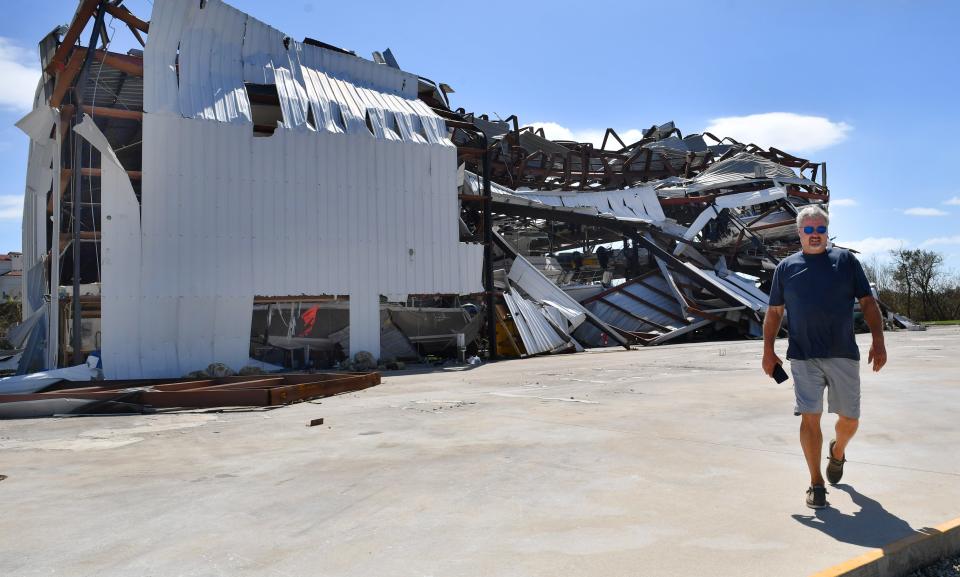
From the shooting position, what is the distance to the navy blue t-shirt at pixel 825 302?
13.5ft

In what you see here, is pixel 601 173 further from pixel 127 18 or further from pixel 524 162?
pixel 127 18

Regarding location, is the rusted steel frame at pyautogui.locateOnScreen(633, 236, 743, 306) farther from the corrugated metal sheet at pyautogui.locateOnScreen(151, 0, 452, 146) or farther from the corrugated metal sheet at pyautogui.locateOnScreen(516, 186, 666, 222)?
the corrugated metal sheet at pyautogui.locateOnScreen(151, 0, 452, 146)

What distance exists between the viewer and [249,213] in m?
17.6

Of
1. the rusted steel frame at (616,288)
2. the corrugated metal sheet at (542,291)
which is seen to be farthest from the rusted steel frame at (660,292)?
the corrugated metal sheet at (542,291)

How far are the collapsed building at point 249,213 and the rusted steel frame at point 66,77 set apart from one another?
44 millimetres

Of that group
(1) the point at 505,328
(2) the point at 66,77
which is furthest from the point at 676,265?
(2) the point at 66,77

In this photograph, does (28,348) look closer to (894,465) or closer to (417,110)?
(417,110)

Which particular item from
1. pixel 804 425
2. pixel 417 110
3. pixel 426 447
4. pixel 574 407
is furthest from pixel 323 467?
pixel 417 110

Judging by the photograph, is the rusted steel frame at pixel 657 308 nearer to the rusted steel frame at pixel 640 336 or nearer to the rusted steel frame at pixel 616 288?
the rusted steel frame at pixel 616 288

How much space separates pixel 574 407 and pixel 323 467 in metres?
4.01

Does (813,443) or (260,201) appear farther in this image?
(260,201)

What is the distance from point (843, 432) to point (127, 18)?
1821cm

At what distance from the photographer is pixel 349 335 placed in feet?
63.0

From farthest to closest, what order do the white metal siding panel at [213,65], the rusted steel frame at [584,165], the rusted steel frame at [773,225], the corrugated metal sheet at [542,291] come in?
the rusted steel frame at [773,225]
the rusted steel frame at [584,165]
the corrugated metal sheet at [542,291]
the white metal siding panel at [213,65]
